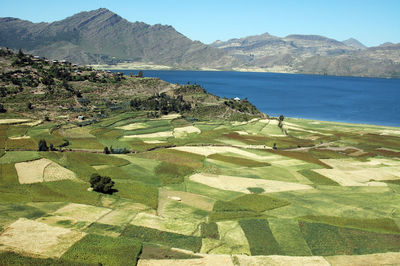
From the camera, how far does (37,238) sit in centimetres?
4050

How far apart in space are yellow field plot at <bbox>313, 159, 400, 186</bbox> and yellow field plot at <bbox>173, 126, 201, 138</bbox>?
53333 millimetres

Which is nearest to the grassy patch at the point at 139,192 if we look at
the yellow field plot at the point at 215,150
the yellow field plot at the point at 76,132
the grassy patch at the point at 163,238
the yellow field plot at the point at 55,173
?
the grassy patch at the point at 163,238

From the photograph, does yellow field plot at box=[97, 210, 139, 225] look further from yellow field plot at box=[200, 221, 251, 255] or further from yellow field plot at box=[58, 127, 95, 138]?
yellow field plot at box=[58, 127, 95, 138]

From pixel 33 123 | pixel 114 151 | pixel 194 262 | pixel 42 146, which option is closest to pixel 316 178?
pixel 194 262

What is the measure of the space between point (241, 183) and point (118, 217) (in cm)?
3139

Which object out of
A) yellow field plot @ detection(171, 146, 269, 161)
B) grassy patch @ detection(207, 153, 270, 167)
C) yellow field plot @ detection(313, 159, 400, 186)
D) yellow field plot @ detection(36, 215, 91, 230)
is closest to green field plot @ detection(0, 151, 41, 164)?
yellow field plot @ detection(36, 215, 91, 230)

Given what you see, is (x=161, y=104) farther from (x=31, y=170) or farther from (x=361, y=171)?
(x=361, y=171)

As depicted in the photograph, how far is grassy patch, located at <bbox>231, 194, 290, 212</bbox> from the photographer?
59000mm

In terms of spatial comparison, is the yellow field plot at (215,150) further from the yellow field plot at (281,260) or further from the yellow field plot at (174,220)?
the yellow field plot at (281,260)

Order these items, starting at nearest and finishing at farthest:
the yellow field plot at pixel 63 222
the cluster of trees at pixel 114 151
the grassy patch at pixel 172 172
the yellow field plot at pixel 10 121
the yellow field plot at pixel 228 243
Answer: the yellow field plot at pixel 228 243
the yellow field plot at pixel 63 222
the grassy patch at pixel 172 172
the cluster of trees at pixel 114 151
the yellow field plot at pixel 10 121

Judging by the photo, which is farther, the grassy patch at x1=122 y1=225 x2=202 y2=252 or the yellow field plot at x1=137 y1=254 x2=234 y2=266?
the grassy patch at x1=122 y1=225 x2=202 y2=252

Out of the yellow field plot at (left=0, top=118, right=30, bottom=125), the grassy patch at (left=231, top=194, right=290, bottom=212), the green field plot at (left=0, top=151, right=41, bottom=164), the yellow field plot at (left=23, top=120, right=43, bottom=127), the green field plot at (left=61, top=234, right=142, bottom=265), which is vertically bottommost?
the grassy patch at (left=231, top=194, right=290, bottom=212)

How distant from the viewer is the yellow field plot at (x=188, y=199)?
5859 centimetres

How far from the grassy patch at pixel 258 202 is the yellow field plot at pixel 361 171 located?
23.2 m
